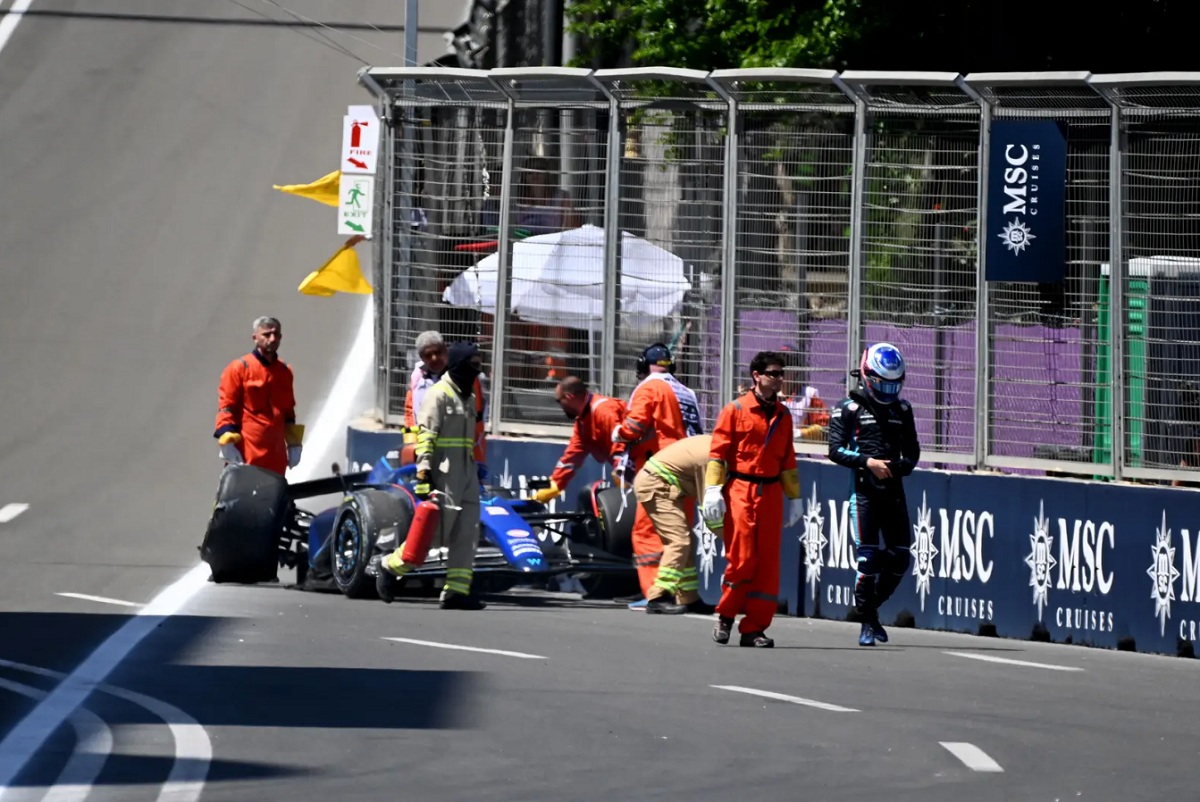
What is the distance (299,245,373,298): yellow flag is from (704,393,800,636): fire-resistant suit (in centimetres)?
845

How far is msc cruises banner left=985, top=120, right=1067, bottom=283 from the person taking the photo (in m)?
15.1

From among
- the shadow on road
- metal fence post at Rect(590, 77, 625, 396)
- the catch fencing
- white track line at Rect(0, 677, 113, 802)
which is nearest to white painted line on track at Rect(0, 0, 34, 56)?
the shadow on road

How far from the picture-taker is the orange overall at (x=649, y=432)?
1585 cm

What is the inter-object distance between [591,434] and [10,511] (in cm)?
599

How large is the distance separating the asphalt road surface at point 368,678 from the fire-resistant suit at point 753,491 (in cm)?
33

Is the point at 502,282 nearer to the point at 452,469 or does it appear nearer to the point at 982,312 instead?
the point at 452,469

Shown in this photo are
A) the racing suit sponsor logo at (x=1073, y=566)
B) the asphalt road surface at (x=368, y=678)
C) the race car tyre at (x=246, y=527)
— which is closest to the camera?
the asphalt road surface at (x=368, y=678)

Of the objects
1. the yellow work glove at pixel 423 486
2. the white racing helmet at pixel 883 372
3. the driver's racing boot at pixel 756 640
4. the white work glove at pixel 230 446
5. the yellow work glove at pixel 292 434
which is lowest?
the driver's racing boot at pixel 756 640

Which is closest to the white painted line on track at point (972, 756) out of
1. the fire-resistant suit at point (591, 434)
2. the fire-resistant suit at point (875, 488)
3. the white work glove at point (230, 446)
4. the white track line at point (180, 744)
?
the white track line at point (180, 744)

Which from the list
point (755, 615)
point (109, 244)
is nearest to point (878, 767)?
point (755, 615)

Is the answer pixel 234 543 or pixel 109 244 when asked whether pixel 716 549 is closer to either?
pixel 234 543

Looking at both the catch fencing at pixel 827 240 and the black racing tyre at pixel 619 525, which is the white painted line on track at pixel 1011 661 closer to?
the catch fencing at pixel 827 240

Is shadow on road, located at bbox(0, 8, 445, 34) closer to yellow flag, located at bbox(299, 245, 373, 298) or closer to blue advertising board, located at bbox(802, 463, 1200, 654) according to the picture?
yellow flag, located at bbox(299, 245, 373, 298)

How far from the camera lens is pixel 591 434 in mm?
16562
